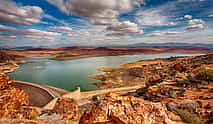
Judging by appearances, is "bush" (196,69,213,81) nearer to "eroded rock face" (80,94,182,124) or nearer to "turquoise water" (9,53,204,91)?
"eroded rock face" (80,94,182,124)

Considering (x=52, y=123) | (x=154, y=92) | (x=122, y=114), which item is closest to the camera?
(x=122, y=114)

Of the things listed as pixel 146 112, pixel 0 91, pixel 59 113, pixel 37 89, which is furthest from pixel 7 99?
pixel 37 89

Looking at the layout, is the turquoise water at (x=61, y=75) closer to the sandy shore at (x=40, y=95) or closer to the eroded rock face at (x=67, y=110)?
the sandy shore at (x=40, y=95)

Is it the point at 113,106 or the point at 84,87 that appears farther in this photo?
the point at 84,87

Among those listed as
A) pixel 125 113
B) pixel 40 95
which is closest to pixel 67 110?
pixel 125 113

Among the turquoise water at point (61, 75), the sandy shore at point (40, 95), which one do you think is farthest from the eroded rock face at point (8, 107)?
the turquoise water at point (61, 75)

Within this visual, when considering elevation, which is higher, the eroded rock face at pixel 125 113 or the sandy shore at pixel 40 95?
the eroded rock face at pixel 125 113

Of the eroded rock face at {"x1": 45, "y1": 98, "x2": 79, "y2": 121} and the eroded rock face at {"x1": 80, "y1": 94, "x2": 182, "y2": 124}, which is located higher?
the eroded rock face at {"x1": 80, "y1": 94, "x2": 182, "y2": 124}

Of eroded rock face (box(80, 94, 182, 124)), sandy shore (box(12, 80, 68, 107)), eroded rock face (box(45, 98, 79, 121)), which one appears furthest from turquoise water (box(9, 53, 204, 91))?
eroded rock face (box(80, 94, 182, 124))

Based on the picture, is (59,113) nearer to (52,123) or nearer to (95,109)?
(52,123)
